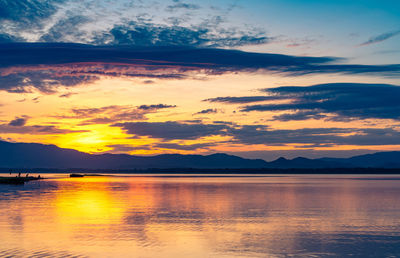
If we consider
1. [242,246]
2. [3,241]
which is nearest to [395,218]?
[242,246]

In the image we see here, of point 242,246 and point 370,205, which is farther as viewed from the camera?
point 370,205

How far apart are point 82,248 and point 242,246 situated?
9.43 metres

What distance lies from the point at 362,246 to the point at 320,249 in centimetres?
290

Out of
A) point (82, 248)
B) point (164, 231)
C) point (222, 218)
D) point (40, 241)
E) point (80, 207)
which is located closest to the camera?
point (82, 248)

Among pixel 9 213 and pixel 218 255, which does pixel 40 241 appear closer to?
pixel 218 255

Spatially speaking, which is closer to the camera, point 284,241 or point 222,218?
point 284,241

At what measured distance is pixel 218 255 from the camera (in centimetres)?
2636

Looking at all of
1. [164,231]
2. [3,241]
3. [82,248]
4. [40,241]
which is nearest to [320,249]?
[164,231]

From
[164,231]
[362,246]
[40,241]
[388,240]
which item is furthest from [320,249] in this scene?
[40,241]

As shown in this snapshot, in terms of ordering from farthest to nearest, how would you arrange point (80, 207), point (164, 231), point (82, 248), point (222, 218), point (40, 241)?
point (80, 207), point (222, 218), point (164, 231), point (40, 241), point (82, 248)

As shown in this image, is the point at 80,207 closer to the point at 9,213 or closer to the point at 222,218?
the point at 9,213

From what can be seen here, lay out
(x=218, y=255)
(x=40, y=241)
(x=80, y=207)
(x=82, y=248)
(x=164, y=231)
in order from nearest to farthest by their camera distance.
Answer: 1. (x=218, y=255)
2. (x=82, y=248)
3. (x=40, y=241)
4. (x=164, y=231)
5. (x=80, y=207)

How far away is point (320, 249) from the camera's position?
2800 cm

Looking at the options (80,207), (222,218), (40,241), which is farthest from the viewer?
(80,207)
